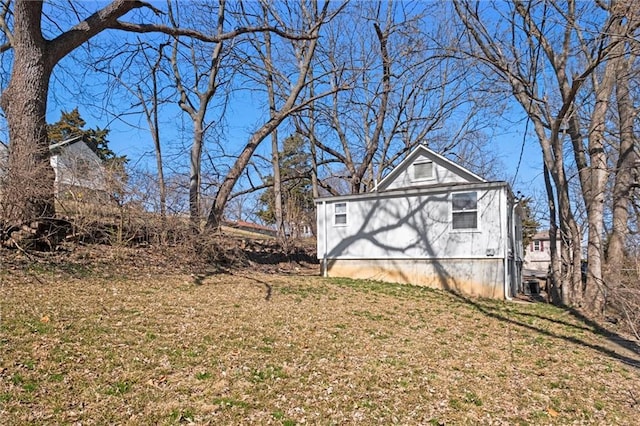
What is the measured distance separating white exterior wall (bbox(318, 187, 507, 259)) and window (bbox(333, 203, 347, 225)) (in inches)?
4.5

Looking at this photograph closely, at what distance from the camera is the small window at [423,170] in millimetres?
14680

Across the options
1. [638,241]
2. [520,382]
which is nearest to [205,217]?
[520,382]

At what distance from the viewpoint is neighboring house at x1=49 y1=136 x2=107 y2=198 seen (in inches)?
323

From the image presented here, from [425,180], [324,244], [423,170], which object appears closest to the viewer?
[324,244]

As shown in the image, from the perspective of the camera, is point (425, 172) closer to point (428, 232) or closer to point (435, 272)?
point (428, 232)

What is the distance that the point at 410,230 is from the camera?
13.0 m

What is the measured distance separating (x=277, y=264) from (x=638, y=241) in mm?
10838

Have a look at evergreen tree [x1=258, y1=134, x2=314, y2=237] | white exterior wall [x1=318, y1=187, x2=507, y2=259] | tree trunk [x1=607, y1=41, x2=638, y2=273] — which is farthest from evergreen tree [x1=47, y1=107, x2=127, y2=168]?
tree trunk [x1=607, y1=41, x2=638, y2=273]

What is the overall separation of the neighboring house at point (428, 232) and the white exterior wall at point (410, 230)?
0.03 meters

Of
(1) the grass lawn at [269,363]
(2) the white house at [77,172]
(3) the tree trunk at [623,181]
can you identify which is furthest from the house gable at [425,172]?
(2) the white house at [77,172]

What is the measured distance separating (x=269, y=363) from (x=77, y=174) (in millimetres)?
6185

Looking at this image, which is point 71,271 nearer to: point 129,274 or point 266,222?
point 129,274

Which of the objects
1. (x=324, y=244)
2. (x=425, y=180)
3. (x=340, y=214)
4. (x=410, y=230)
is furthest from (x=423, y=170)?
(x=324, y=244)

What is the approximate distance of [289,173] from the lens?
942 inches
